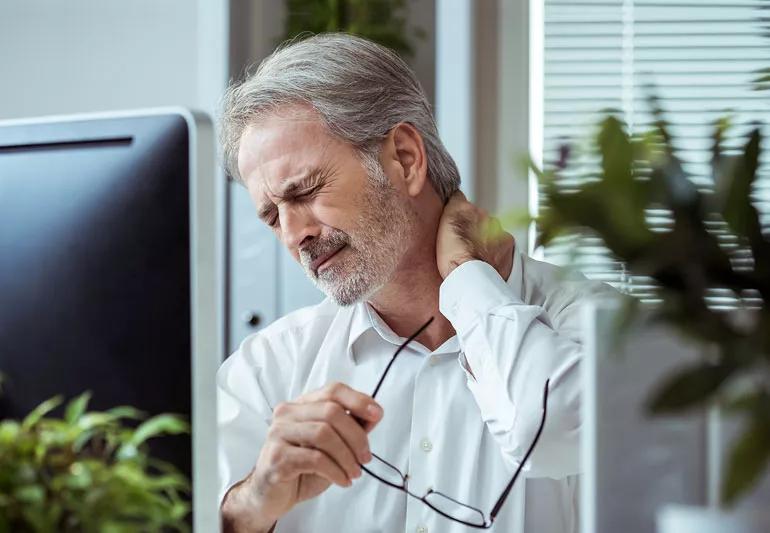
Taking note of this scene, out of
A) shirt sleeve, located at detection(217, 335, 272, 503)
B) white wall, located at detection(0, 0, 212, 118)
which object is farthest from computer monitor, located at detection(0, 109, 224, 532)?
white wall, located at detection(0, 0, 212, 118)

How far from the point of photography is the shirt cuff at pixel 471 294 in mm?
1506

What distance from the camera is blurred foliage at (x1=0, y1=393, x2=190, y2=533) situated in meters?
0.67

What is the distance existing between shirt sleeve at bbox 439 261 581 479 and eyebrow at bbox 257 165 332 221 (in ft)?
0.93

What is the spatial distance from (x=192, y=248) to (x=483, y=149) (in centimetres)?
246

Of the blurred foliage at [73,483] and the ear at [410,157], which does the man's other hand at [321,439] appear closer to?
the blurred foliage at [73,483]

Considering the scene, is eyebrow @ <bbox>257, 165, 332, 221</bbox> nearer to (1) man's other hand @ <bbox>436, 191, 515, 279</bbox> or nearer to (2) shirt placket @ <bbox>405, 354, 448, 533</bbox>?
(1) man's other hand @ <bbox>436, 191, 515, 279</bbox>

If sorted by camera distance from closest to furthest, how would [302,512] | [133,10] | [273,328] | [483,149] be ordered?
[302,512] < [273,328] < [483,149] < [133,10]

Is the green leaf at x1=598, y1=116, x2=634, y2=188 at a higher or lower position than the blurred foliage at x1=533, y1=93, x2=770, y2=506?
higher

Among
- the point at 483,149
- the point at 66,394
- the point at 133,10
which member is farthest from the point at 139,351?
the point at 133,10

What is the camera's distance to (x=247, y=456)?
1.54 m

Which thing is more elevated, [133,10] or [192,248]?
[133,10]

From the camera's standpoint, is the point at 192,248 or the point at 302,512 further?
the point at 302,512

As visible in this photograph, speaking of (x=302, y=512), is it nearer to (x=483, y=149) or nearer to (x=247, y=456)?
(x=247, y=456)

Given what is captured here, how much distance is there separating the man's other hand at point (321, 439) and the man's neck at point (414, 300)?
51cm
